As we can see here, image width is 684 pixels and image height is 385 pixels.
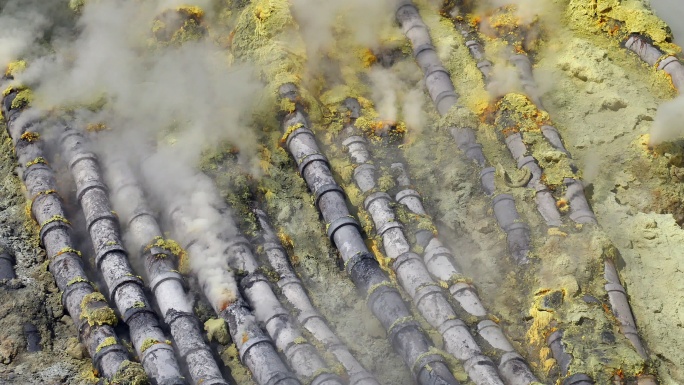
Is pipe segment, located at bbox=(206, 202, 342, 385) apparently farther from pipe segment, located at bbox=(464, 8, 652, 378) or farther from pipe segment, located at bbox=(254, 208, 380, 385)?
pipe segment, located at bbox=(464, 8, 652, 378)

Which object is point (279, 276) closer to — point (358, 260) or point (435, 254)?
point (358, 260)

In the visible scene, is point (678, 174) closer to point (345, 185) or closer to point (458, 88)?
point (458, 88)

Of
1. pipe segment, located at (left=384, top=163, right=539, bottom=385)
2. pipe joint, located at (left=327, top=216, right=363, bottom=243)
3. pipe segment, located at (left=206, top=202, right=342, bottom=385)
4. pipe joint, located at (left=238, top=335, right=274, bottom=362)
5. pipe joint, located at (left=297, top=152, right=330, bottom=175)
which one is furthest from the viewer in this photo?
pipe joint, located at (left=297, top=152, right=330, bottom=175)

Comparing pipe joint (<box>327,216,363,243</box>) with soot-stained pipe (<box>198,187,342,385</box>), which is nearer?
soot-stained pipe (<box>198,187,342,385</box>)

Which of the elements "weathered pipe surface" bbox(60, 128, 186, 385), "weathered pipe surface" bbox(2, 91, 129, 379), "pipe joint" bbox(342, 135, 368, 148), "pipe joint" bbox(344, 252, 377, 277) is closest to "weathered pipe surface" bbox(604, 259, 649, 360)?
"pipe joint" bbox(344, 252, 377, 277)

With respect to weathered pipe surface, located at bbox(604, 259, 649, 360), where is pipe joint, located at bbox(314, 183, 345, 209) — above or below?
above

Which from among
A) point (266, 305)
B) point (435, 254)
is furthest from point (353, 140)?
point (266, 305)

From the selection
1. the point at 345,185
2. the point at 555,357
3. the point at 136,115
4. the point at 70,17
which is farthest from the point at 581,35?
the point at 70,17
